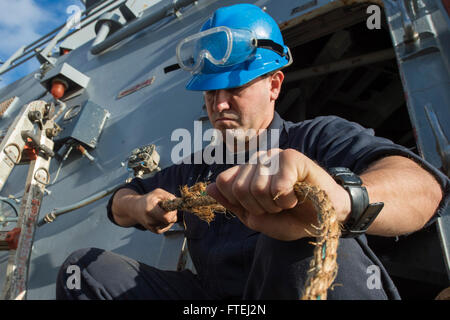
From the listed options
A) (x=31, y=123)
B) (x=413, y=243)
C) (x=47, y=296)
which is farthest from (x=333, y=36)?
(x=47, y=296)

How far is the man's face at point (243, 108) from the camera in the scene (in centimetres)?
128

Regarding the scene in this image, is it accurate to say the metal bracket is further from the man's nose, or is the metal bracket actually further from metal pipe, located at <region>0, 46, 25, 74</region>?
metal pipe, located at <region>0, 46, 25, 74</region>

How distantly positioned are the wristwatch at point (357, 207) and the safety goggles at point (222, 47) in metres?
0.80

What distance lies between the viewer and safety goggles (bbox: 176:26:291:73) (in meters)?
1.32

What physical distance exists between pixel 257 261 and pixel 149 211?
505mm

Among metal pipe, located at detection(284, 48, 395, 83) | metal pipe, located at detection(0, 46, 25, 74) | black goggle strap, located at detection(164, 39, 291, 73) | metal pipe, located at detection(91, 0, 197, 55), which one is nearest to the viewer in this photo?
black goggle strap, located at detection(164, 39, 291, 73)

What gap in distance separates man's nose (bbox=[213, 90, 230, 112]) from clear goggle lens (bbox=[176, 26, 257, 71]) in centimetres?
12

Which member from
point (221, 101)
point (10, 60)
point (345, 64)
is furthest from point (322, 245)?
point (10, 60)

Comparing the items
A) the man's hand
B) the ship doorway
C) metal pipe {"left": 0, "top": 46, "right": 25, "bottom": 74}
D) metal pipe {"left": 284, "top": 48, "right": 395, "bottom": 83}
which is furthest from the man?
metal pipe {"left": 0, "top": 46, "right": 25, "bottom": 74}

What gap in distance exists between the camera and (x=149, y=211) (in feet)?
3.83

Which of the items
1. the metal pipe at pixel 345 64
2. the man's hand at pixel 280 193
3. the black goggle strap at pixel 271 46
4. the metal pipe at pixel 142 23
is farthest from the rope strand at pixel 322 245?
the metal pipe at pixel 142 23

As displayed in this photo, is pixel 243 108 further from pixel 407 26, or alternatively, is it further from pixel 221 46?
pixel 407 26
